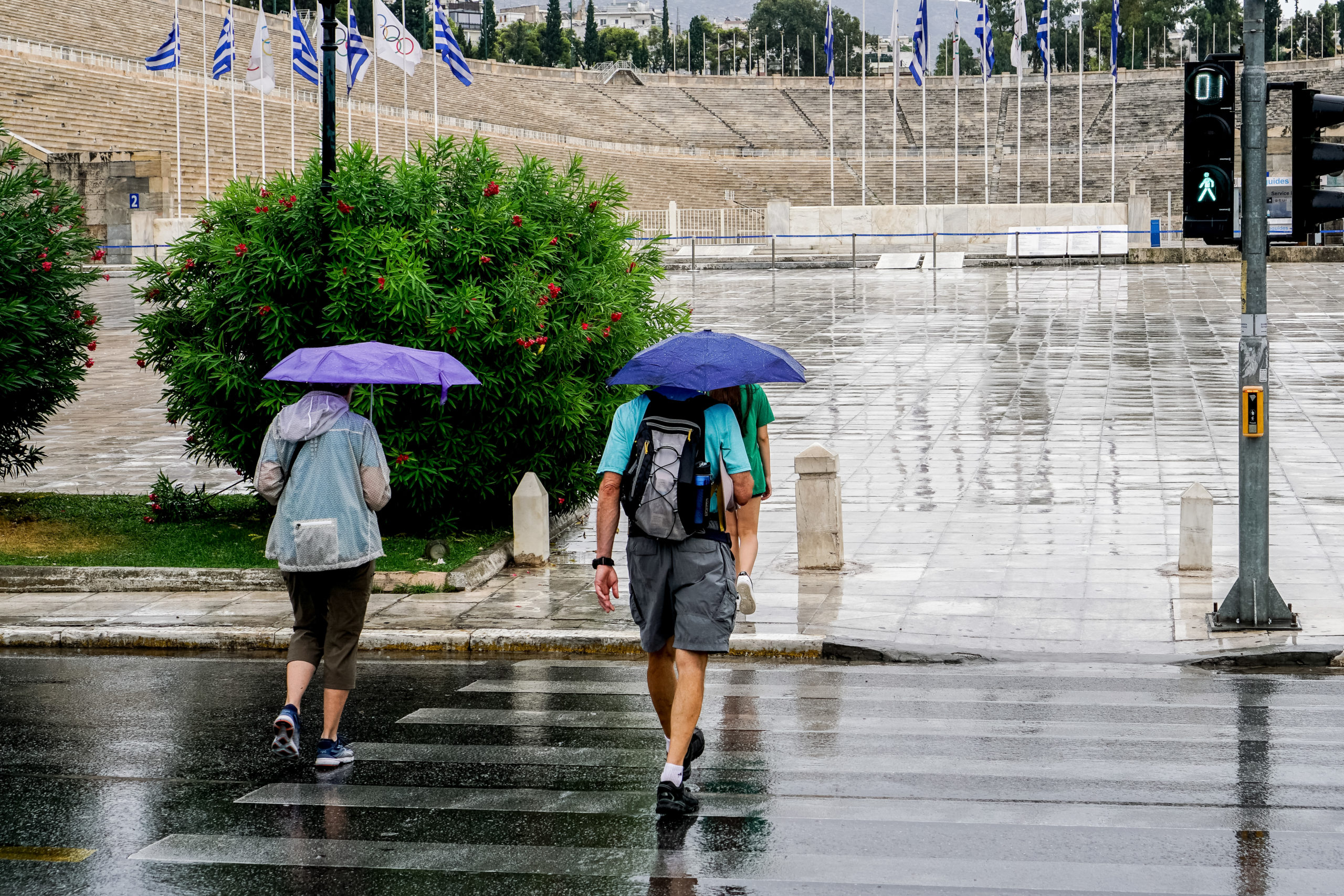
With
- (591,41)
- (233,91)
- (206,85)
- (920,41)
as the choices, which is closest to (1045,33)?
(920,41)

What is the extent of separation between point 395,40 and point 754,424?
37.2m

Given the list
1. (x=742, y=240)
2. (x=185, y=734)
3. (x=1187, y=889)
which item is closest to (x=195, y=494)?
(x=185, y=734)

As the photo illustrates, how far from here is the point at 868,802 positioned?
6461 mm

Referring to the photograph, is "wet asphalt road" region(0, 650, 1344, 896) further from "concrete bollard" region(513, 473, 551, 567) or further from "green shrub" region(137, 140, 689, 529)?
"green shrub" region(137, 140, 689, 529)

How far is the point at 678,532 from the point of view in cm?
633

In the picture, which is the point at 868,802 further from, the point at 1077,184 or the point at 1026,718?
the point at 1077,184

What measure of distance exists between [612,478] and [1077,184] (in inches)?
3011

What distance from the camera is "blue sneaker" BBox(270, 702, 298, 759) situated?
719cm

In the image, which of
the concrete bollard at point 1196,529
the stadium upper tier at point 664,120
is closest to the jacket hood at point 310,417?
the concrete bollard at point 1196,529

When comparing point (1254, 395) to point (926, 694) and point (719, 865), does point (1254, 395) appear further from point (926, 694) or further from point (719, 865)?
point (719, 865)

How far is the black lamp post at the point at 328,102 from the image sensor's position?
12352 millimetres

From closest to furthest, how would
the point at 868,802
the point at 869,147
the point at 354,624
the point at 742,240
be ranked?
the point at 868,802, the point at 354,624, the point at 742,240, the point at 869,147

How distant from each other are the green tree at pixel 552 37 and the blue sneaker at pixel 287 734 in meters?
126

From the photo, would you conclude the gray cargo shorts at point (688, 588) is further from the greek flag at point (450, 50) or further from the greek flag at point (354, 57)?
the greek flag at point (354, 57)
